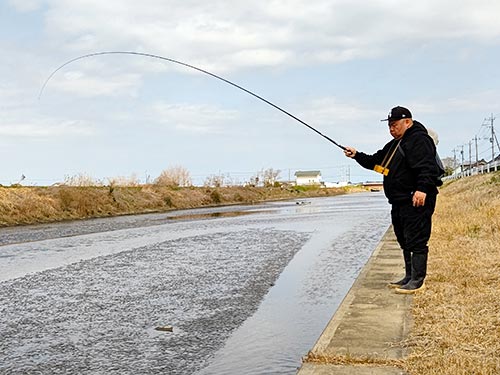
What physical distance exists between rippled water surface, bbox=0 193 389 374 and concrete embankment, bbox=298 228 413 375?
33 cm

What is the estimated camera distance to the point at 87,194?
34.7 metres

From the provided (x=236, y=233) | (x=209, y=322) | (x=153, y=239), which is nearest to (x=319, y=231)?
(x=236, y=233)

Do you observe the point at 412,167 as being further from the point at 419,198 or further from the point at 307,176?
the point at 307,176

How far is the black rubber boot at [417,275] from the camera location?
654cm

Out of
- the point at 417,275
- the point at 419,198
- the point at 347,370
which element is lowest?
the point at 347,370

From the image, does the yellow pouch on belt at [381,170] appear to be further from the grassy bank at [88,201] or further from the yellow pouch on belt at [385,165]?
the grassy bank at [88,201]

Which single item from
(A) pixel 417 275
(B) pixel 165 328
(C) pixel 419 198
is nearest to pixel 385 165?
(C) pixel 419 198

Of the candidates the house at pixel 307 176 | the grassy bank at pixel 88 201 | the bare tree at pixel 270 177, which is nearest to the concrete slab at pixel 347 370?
the grassy bank at pixel 88 201

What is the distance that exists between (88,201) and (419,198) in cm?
2939

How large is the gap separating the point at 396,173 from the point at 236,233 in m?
12.1

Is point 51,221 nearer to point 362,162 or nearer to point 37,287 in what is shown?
point 37,287

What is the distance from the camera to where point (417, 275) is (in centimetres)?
657

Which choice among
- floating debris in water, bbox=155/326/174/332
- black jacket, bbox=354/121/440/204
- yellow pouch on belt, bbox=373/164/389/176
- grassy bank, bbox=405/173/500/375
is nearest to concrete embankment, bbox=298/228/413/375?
grassy bank, bbox=405/173/500/375

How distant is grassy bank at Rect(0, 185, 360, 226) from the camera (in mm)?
28234
